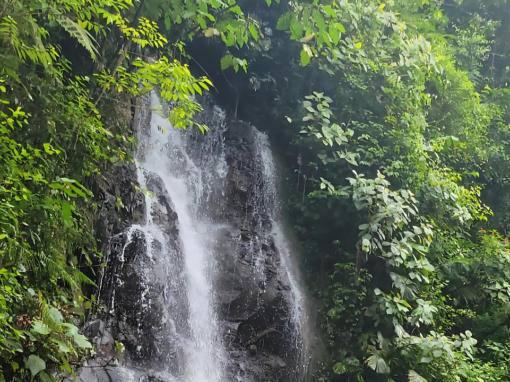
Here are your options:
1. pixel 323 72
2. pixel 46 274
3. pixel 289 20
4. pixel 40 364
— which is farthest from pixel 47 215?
pixel 323 72

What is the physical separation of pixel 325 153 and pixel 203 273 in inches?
114

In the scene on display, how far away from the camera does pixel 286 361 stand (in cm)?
604

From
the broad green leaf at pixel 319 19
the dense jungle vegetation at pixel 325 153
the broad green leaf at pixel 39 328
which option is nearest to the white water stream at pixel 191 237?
the dense jungle vegetation at pixel 325 153

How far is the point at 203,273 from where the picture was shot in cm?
613

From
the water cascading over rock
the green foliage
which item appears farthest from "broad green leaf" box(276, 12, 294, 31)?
the water cascading over rock

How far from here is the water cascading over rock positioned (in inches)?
191

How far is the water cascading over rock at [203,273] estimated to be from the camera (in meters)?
4.85

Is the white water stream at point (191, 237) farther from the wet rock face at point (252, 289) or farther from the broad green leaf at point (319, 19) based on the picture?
the broad green leaf at point (319, 19)

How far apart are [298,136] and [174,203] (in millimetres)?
2810

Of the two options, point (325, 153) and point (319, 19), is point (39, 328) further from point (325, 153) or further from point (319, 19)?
point (325, 153)

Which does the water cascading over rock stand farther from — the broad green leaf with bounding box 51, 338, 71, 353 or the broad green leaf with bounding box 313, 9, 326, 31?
the broad green leaf with bounding box 313, 9, 326, 31

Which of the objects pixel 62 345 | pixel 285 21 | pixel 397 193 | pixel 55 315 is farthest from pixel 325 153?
pixel 62 345

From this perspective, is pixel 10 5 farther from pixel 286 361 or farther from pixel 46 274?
pixel 286 361

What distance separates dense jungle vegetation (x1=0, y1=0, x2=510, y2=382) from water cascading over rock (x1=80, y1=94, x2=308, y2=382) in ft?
1.49
